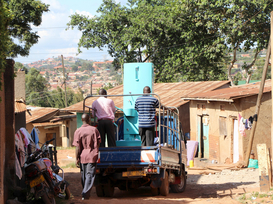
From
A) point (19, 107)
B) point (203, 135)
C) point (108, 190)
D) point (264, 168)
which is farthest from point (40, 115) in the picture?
point (264, 168)

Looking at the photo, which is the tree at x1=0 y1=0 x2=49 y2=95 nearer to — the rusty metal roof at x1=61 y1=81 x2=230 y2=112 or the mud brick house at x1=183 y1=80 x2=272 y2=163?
the rusty metal roof at x1=61 y1=81 x2=230 y2=112

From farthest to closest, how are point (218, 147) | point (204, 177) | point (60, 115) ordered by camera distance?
point (60, 115), point (218, 147), point (204, 177)

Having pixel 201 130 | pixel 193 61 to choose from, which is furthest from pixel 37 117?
pixel 201 130

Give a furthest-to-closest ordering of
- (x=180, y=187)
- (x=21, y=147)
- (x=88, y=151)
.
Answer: (x=180, y=187) < (x=21, y=147) < (x=88, y=151)

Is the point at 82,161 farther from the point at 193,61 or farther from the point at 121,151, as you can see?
the point at 193,61

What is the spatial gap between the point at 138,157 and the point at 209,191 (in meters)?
3.47

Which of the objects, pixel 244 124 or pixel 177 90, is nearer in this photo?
pixel 244 124

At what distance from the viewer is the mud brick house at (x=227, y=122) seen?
14.7 meters

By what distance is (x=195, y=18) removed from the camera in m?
25.0

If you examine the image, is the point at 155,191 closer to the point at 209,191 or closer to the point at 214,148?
the point at 209,191

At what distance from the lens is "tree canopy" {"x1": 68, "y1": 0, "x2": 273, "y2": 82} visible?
23359 millimetres

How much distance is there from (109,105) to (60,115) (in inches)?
920

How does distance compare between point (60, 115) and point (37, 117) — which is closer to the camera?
point (37, 117)

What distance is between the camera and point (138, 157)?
7641mm
